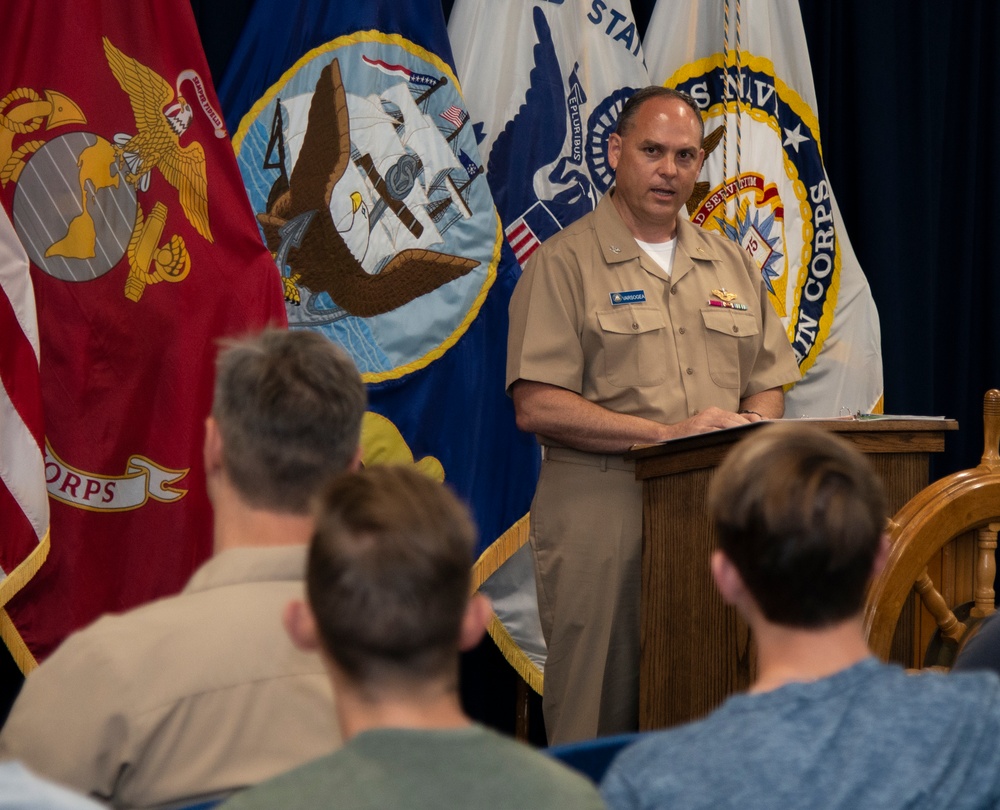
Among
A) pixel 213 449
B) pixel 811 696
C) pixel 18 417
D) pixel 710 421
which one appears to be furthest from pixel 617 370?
pixel 811 696

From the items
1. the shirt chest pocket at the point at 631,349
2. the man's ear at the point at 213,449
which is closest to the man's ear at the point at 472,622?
the man's ear at the point at 213,449

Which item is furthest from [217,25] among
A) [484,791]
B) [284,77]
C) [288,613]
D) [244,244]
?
[484,791]

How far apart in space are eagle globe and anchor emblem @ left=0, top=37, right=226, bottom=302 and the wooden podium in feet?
4.06

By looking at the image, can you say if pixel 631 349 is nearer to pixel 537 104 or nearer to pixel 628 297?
pixel 628 297

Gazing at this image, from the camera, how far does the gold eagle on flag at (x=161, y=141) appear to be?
118 inches

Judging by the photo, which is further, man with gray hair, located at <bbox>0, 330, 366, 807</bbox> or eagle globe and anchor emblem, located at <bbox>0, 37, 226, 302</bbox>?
eagle globe and anchor emblem, located at <bbox>0, 37, 226, 302</bbox>

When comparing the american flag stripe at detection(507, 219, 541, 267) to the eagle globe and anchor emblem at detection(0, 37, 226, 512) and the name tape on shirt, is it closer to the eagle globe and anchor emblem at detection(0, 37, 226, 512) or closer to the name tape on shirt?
the name tape on shirt

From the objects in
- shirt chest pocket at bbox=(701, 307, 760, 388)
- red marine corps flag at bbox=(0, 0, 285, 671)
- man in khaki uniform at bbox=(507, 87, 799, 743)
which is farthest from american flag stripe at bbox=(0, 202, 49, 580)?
shirt chest pocket at bbox=(701, 307, 760, 388)

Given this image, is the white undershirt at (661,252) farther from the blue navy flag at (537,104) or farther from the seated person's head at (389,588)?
the seated person's head at (389,588)

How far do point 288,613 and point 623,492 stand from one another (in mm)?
1912

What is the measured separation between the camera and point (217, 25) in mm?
3428

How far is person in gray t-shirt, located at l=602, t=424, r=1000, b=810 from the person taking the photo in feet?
3.59

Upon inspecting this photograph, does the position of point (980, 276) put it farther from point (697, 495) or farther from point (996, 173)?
point (697, 495)

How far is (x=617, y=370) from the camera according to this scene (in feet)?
9.87
